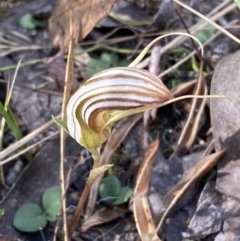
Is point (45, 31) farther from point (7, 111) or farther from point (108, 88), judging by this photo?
point (108, 88)

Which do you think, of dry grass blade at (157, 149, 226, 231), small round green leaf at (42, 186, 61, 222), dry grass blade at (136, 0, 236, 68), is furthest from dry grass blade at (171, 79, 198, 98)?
small round green leaf at (42, 186, 61, 222)

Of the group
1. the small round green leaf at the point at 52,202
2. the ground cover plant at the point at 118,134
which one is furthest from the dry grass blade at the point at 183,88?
the small round green leaf at the point at 52,202

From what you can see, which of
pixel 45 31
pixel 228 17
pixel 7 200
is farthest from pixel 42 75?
pixel 228 17

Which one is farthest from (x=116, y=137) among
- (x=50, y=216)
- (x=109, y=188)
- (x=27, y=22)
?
(x=27, y=22)

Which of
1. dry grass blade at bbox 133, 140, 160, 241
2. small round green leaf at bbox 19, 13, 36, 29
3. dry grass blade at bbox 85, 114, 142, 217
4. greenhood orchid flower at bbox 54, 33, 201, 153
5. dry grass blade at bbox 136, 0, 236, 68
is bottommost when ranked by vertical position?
dry grass blade at bbox 133, 140, 160, 241

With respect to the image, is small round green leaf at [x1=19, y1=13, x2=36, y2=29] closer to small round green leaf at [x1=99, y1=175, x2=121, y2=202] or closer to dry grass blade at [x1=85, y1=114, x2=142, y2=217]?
dry grass blade at [x1=85, y1=114, x2=142, y2=217]

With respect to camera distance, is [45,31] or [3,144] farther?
[45,31]
